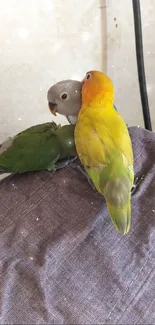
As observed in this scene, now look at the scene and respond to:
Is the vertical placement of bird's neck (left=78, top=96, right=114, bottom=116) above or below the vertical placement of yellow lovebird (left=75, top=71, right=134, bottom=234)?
above

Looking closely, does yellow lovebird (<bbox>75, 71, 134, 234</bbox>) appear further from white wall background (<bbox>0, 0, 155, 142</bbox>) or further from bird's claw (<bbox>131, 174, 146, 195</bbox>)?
white wall background (<bbox>0, 0, 155, 142</bbox>)

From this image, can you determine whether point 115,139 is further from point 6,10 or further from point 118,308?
point 6,10

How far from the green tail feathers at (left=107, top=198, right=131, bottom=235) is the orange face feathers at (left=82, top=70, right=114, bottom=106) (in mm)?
190

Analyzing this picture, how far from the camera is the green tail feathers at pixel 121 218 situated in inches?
19.9

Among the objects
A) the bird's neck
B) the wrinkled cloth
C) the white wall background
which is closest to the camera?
the wrinkled cloth

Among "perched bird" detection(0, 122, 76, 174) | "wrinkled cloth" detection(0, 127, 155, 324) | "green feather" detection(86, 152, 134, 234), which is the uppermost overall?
"perched bird" detection(0, 122, 76, 174)

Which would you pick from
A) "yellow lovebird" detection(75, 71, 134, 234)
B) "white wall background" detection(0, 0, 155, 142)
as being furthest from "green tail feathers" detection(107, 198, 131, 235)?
"white wall background" detection(0, 0, 155, 142)

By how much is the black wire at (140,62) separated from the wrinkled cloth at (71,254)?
0.35 metres

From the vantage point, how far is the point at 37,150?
0.60 meters

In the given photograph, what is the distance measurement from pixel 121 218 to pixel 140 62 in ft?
1.78

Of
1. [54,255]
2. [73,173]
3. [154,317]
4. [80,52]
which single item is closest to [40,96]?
[80,52]

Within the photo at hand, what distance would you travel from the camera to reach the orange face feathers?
0.59 metres

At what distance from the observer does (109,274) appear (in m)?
0.50

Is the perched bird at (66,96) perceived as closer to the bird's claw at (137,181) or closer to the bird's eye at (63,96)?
the bird's eye at (63,96)
